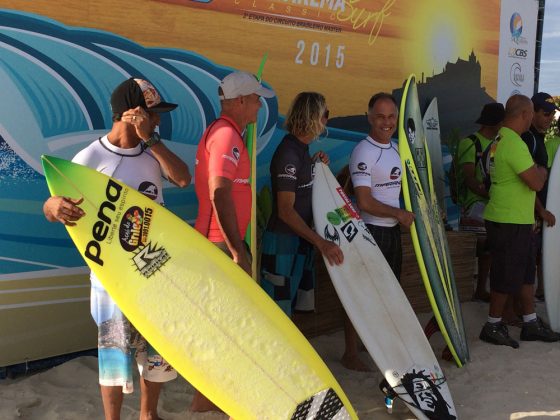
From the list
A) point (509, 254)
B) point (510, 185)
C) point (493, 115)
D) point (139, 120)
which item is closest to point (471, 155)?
point (493, 115)

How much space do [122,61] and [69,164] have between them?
51.6 inches

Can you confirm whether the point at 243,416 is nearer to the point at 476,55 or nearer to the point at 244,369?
the point at 244,369

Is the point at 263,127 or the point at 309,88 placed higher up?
the point at 309,88

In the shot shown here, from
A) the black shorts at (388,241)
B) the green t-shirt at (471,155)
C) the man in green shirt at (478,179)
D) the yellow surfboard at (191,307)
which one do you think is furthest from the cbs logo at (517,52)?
the yellow surfboard at (191,307)

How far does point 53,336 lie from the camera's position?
3.42m

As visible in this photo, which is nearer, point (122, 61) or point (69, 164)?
point (69, 164)

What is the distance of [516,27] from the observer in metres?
6.53

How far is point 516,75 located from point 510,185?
312 centimetres

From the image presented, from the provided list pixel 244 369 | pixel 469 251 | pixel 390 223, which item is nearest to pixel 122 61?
pixel 390 223

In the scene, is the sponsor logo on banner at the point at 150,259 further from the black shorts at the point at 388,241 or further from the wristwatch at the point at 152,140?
the black shorts at the point at 388,241

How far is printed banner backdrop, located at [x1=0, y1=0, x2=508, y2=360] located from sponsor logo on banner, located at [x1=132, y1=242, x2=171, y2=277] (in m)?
1.06

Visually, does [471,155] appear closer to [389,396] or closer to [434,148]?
[434,148]

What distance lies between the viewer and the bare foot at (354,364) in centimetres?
361

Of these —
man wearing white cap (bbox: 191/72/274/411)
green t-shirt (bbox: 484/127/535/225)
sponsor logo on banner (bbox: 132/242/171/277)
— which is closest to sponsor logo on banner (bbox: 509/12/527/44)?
green t-shirt (bbox: 484/127/535/225)
